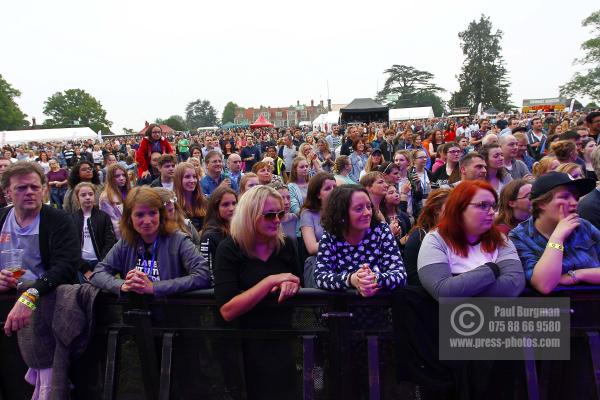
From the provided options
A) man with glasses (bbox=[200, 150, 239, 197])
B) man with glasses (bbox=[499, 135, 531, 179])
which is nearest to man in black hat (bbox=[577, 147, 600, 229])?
man with glasses (bbox=[499, 135, 531, 179])

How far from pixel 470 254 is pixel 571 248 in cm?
62

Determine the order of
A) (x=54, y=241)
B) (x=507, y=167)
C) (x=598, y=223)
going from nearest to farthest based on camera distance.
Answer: (x=54, y=241), (x=598, y=223), (x=507, y=167)

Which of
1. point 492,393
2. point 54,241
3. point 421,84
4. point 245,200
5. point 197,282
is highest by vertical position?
point 421,84

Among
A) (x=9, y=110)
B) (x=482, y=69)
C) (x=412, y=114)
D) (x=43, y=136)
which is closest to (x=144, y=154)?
(x=43, y=136)

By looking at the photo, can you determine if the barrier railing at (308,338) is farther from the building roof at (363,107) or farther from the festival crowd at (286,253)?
the building roof at (363,107)

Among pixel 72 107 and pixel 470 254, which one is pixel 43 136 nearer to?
pixel 470 254

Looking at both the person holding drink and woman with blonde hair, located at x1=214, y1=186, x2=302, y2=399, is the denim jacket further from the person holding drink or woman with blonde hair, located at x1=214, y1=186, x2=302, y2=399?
the person holding drink

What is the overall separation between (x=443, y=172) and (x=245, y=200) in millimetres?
5115

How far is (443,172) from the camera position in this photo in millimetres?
7406

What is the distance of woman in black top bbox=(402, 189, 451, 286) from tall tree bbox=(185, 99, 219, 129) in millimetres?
152344

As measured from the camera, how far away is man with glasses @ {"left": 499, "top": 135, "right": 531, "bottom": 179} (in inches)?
249

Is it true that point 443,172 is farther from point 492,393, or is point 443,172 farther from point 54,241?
point 54,241

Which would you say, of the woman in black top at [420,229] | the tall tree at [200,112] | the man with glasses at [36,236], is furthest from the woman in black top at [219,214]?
the tall tree at [200,112]

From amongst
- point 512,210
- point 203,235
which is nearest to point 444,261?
point 512,210
